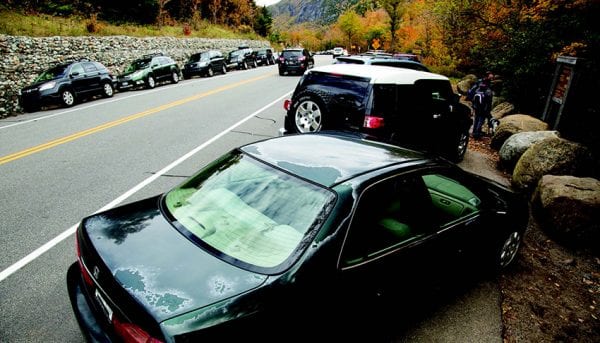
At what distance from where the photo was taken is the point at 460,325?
342 centimetres

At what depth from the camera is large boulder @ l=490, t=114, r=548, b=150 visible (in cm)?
919

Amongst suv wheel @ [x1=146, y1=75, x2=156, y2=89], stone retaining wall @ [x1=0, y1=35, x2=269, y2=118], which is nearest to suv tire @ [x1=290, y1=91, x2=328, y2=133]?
stone retaining wall @ [x1=0, y1=35, x2=269, y2=118]

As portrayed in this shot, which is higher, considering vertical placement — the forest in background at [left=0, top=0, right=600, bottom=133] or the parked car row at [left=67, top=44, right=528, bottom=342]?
the forest in background at [left=0, top=0, right=600, bottom=133]

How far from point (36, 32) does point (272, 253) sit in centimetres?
2211

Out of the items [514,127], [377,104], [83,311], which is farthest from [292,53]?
[83,311]

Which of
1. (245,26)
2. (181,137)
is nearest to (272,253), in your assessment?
(181,137)

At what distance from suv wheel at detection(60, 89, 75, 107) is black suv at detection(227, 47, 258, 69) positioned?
17.1 meters

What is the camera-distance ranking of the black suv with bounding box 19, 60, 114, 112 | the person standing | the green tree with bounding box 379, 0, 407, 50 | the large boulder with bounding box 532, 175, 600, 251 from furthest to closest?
the green tree with bounding box 379, 0, 407, 50 < the black suv with bounding box 19, 60, 114, 112 < the person standing < the large boulder with bounding box 532, 175, 600, 251

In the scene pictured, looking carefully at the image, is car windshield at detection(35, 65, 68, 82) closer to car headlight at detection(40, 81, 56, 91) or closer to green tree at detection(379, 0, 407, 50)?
car headlight at detection(40, 81, 56, 91)

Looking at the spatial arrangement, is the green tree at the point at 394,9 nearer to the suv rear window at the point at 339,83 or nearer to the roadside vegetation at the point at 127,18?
the roadside vegetation at the point at 127,18

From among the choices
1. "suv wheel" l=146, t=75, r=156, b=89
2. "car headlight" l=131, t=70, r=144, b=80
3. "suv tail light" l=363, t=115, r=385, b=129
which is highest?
"suv tail light" l=363, t=115, r=385, b=129

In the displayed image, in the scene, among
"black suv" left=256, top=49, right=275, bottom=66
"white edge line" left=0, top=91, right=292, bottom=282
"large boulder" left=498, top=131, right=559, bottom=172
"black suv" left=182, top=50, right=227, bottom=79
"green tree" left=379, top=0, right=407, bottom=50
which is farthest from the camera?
"green tree" left=379, top=0, right=407, bottom=50

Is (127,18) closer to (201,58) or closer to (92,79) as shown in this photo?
(201,58)

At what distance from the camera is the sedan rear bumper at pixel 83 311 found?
2.21 m
